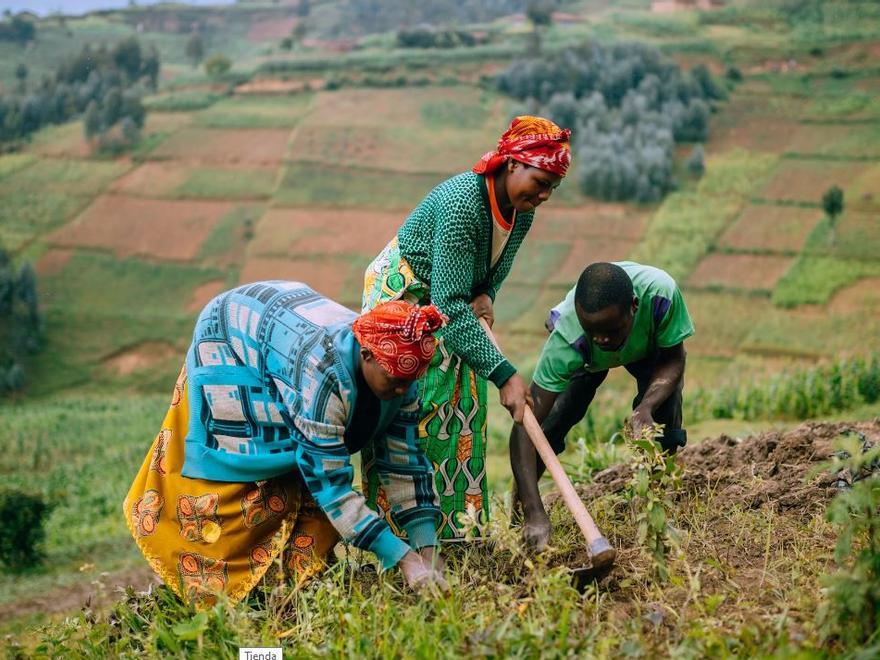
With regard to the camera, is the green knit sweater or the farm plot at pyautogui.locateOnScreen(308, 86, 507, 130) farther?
the farm plot at pyautogui.locateOnScreen(308, 86, 507, 130)

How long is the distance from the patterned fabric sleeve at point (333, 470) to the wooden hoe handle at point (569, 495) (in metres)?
0.68

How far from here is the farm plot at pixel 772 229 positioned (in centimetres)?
1991

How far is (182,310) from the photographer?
70.6ft

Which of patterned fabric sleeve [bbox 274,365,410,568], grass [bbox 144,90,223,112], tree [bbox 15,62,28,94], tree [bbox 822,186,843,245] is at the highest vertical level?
Result: patterned fabric sleeve [bbox 274,365,410,568]

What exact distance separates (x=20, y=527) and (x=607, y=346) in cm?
800

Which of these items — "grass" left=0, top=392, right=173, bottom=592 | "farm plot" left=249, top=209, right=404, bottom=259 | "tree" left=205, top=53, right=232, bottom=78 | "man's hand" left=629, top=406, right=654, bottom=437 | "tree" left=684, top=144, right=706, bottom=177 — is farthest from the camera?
"tree" left=205, top=53, right=232, bottom=78

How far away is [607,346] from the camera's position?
4.05 metres

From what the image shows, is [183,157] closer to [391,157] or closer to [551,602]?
[391,157]

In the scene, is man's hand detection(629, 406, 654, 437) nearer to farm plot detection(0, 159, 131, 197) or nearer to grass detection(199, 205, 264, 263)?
grass detection(199, 205, 264, 263)

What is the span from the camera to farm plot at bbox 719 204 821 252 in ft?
65.3

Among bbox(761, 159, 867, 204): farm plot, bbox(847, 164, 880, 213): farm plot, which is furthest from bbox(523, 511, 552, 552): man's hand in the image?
bbox(761, 159, 867, 204): farm plot

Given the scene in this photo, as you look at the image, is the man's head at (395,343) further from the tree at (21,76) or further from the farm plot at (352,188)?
the tree at (21,76)

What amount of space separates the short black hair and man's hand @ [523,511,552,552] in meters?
0.83

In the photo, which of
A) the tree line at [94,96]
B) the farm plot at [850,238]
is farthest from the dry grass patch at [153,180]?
the farm plot at [850,238]
